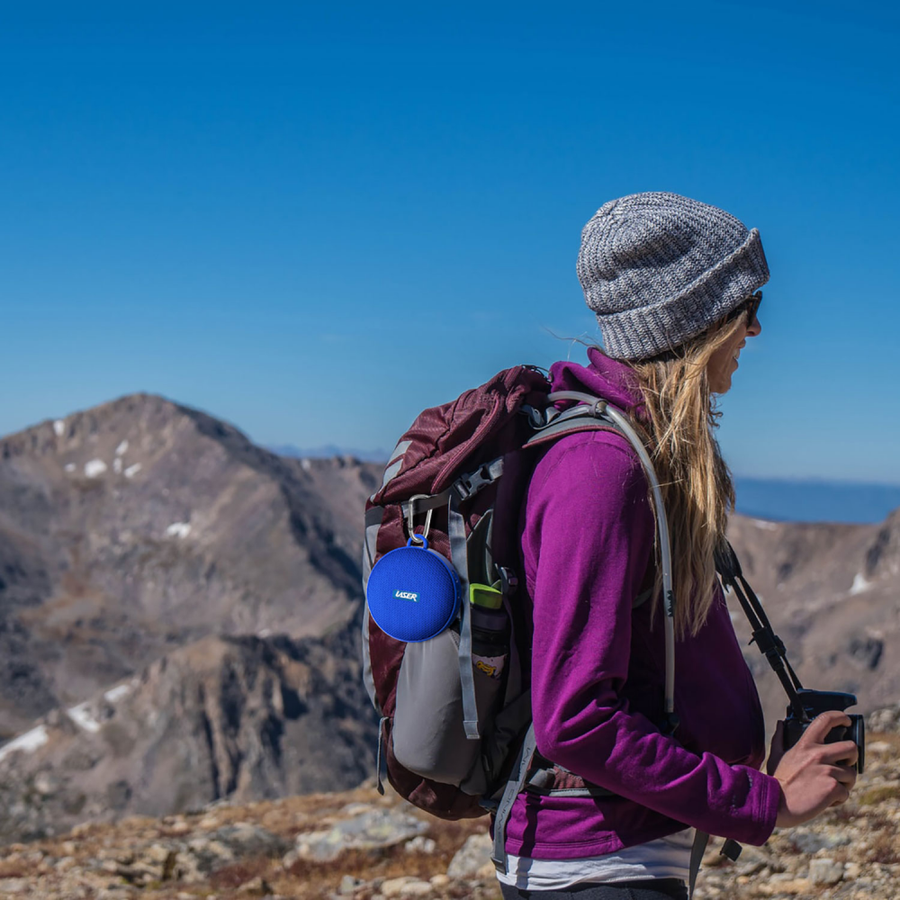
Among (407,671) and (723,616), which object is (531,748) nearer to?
(407,671)

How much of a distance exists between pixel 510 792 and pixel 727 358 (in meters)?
1.60

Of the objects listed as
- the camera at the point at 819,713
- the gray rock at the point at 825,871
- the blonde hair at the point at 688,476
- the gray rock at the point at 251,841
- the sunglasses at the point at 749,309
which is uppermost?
the sunglasses at the point at 749,309

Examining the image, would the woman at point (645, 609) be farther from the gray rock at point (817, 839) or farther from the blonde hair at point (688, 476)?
Result: the gray rock at point (817, 839)

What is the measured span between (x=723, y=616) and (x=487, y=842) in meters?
9.59

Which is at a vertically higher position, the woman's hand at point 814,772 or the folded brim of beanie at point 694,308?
the folded brim of beanie at point 694,308

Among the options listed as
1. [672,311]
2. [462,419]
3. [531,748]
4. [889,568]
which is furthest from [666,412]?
[889,568]

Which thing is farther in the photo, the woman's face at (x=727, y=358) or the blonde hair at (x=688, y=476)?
the woman's face at (x=727, y=358)

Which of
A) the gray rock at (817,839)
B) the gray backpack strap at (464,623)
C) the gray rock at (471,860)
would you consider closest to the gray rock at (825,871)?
the gray rock at (817,839)

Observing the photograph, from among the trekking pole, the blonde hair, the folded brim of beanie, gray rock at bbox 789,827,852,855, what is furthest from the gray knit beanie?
Result: gray rock at bbox 789,827,852,855

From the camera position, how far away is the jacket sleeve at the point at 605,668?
8.95 ft

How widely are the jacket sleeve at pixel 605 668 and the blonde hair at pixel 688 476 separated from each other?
6.9 inches

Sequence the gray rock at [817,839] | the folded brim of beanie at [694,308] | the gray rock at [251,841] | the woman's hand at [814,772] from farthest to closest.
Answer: the gray rock at [251,841]
the gray rock at [817,839]
the folded brim of beanie at [694,308]
the woman's hand at [814,772]

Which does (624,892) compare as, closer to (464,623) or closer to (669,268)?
(464,623)

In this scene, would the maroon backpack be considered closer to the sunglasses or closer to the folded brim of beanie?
the folded brim of beanie
